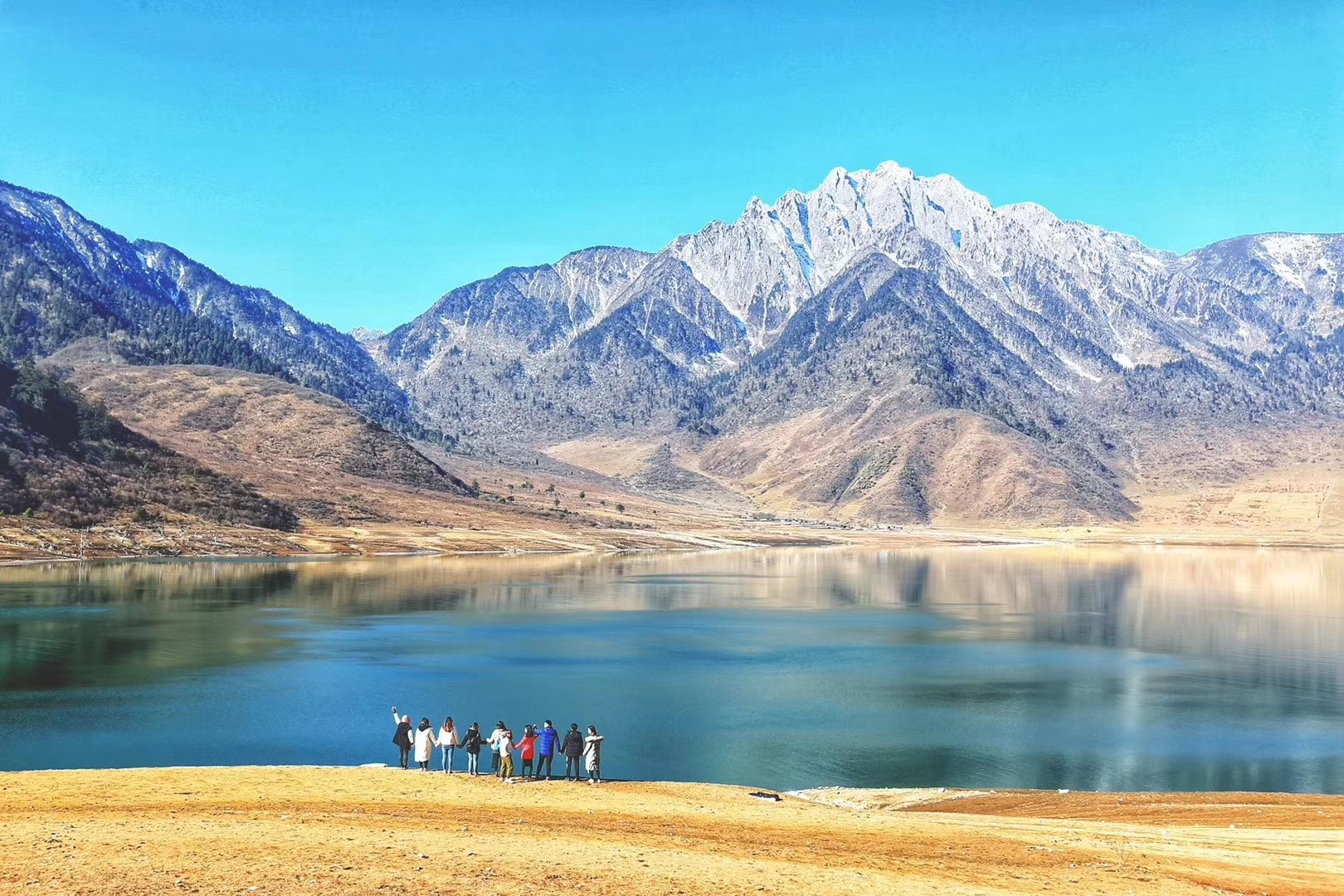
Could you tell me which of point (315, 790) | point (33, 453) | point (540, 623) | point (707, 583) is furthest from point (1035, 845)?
point (33, 453)

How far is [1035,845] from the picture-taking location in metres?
31.8

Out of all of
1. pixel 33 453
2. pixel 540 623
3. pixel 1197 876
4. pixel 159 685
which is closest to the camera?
pixel 1197 876

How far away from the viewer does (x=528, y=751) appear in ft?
135

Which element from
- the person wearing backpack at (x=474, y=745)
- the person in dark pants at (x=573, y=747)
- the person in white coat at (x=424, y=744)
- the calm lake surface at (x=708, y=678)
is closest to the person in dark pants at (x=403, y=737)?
the person in white coat at (x=424, y=744)

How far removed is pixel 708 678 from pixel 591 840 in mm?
48483

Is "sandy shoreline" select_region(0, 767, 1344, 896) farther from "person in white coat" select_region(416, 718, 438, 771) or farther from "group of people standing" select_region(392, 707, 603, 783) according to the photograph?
"person in white coat" select_region(416, 718, 438, 771)

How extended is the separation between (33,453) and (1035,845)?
199 metres

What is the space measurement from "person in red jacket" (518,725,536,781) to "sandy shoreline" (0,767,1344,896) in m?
1.75

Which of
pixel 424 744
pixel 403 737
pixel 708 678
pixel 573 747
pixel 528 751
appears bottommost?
pixel 708 678

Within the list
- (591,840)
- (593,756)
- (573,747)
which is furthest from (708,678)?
(591,840)

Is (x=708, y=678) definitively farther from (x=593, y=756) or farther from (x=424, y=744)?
(x=593, y=756)

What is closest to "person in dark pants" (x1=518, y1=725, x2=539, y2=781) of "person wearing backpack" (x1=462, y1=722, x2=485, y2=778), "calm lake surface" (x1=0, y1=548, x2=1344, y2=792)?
"person wearing backpack" (x1=462, y1=722, x2=485, y2=778)

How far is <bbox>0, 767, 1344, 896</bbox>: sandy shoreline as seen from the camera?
24750mm

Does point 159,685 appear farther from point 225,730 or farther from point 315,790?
point 315,790
